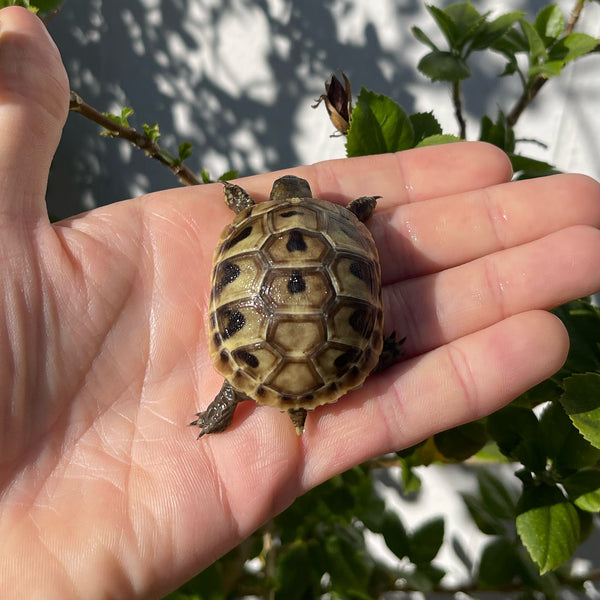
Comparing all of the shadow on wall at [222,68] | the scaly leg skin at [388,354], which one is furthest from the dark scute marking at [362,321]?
the shadow on wall at [222,68]

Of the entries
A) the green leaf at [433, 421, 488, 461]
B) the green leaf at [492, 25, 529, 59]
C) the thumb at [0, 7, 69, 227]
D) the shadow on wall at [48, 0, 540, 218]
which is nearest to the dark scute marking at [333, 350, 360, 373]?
the green leaf at [433, 421, 488, 461]

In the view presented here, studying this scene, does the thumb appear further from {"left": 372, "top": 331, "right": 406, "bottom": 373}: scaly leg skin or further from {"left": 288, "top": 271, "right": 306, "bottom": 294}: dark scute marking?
{"left": 372, "top": 331, "right": 406, "bottom": 373}: scaly leg skin

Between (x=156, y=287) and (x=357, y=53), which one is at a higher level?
(x=357, y=53)

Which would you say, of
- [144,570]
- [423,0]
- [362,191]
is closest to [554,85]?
[423,0]

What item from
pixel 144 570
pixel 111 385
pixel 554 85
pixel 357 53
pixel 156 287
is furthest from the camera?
pixel 357 53

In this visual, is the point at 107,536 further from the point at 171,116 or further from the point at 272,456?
the point at 171,116

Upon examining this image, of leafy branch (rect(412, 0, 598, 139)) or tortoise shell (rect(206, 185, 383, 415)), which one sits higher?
leafy branch (rect(412, 0, 598, 139))

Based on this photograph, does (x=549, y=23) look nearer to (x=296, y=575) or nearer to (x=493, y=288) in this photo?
(x=493, y=288)
